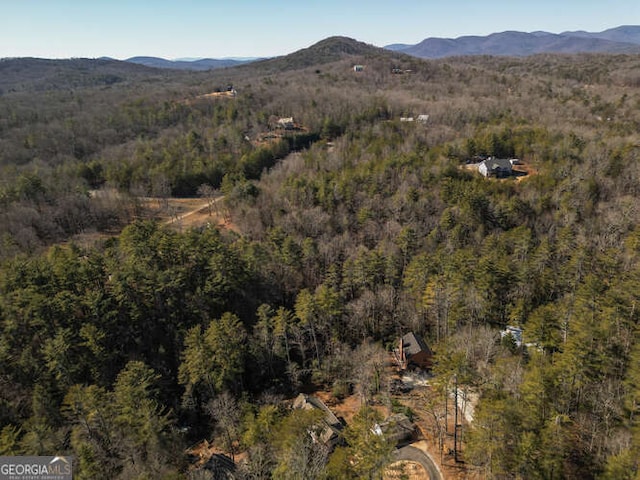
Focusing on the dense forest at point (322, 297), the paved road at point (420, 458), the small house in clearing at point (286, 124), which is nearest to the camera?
the dense forest at point (322, 297)

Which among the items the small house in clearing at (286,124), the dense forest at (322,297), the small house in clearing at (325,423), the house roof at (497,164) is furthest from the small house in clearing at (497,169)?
the small house in clearing at (286,124)

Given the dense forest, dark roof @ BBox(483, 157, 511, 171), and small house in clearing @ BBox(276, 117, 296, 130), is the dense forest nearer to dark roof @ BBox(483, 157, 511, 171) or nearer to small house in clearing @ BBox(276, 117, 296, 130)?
dark roof @ BBox(483, 157, 511, 171)

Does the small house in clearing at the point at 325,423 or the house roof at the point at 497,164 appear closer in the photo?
the small house in clearing at the point at 325,423

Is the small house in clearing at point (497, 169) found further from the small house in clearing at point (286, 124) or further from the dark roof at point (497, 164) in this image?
the small house in clearing at point (286, 124)

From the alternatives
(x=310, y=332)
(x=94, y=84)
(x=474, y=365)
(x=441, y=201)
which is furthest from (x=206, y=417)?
(x=94, y=84)

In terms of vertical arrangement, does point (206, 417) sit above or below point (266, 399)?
below

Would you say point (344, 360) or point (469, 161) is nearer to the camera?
point (344, 360)

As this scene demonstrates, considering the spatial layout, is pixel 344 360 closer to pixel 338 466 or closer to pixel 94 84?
pixel 338 466

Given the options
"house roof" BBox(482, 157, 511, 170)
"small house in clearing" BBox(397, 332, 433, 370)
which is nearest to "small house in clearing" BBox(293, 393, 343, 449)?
"small house in clearing" BBox(397, 332, 433, 370)
